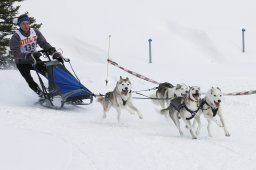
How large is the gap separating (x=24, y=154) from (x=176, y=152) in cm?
177

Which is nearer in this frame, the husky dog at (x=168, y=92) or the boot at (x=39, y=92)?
→ the husky dog at (x=168, y=92)

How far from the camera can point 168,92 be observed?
8797 mm

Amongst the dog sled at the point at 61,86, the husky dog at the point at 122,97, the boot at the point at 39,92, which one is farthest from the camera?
the boot at the point at 39,92

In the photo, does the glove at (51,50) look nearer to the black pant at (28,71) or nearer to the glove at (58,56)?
the glove at (58,56)

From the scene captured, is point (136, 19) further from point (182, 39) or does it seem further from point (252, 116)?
point (252, 116)

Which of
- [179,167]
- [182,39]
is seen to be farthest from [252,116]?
[182,39]

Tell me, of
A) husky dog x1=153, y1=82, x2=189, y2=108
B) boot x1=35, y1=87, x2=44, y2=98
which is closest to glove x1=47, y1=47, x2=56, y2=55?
boot x1=35, y1=87, x2=44, y2=98

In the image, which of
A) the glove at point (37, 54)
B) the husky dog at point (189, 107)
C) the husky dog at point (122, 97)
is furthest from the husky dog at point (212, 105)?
the glove at point (37, 54)

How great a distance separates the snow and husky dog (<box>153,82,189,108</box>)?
295 mm

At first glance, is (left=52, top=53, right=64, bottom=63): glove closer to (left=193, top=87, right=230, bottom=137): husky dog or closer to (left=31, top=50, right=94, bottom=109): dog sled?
(left=31, top=50, right=94, bottom=109): dog sled

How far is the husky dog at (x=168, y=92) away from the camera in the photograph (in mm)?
8383

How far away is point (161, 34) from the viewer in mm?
21391

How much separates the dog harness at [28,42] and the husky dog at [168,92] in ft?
7.99

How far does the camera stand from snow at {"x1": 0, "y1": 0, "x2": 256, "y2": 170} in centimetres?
573
